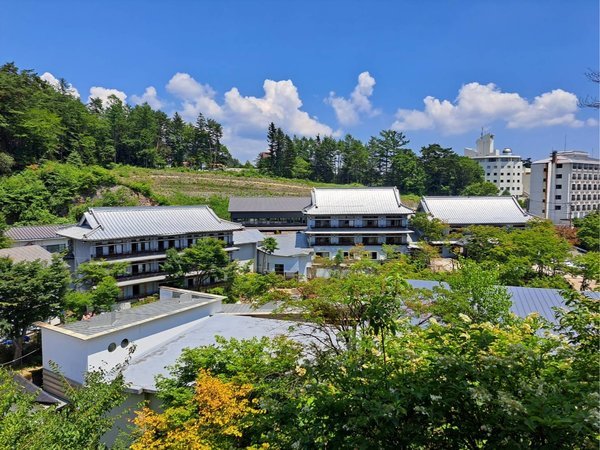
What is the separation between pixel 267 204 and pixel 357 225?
1217cm

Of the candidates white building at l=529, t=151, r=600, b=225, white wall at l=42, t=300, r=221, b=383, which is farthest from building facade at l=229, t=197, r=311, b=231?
white building at l=529, t=151, r=600, b=225

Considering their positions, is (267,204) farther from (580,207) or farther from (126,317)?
(580,207)

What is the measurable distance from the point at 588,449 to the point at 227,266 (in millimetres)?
22701

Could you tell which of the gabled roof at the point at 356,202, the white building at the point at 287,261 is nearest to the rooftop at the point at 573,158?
the gabled roof at the point at 356,202

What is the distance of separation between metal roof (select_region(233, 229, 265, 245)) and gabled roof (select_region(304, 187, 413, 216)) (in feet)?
16.8

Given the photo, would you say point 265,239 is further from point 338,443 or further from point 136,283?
point 338,443

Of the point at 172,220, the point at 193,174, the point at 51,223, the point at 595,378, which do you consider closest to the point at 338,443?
the point at 595,378

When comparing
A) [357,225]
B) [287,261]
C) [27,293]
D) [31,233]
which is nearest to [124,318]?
[27,293]

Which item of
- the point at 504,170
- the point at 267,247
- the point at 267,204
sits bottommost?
the point at 267,247

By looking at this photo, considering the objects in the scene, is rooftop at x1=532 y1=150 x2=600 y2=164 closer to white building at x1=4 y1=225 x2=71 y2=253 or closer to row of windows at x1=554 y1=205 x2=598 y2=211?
row of windows at x1=554 y1=205 x2=598 y2=211

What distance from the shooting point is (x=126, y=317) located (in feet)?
40.5

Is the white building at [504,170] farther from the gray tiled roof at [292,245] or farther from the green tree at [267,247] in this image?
the green tree at [267,247]

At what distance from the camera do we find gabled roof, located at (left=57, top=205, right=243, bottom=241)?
22.8 m

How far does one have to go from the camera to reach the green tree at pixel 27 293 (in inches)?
587
